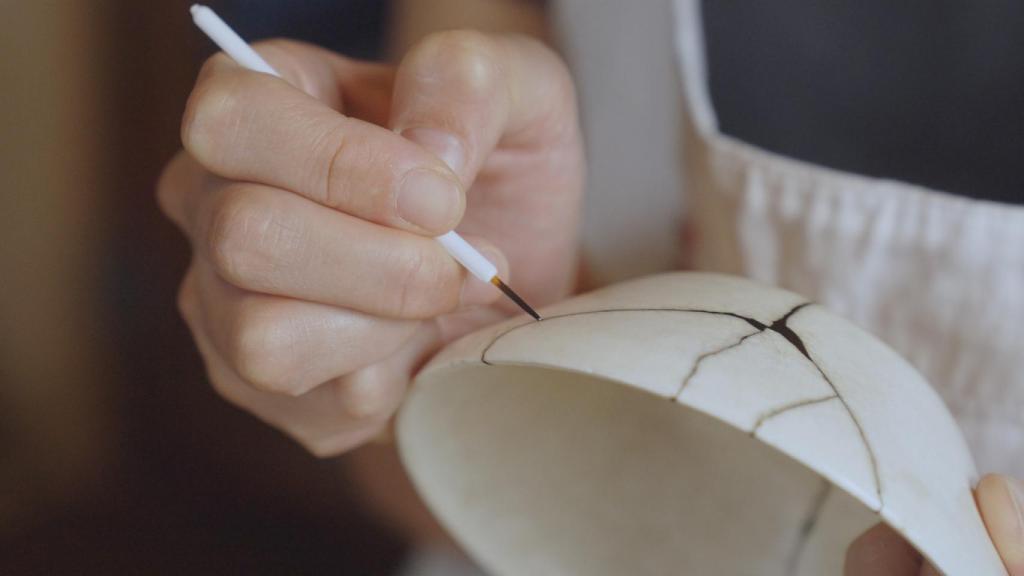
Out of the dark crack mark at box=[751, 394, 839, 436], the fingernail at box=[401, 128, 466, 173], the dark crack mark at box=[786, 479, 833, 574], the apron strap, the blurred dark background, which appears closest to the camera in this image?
the dark crack mark at box=[751, 394, 839, 436]

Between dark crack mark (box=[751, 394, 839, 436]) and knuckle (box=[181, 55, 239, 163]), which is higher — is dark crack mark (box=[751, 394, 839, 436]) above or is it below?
below

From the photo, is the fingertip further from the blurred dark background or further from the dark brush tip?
Answer: the blurred dark background

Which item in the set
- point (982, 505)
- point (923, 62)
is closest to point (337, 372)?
point (982, 505)

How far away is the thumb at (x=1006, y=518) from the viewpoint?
0.33 metres

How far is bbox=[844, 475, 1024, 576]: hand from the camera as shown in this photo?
333mm

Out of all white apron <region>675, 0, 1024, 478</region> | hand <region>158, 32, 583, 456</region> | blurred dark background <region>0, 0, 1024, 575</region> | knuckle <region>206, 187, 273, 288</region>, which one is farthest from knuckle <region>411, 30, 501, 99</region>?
blurred dark background <region>0, 0, 1024, 575</region>

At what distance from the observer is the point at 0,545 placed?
3.41ft

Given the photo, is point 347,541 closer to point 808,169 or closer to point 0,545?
point 0,545

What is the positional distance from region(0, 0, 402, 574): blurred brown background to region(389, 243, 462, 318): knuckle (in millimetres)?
659

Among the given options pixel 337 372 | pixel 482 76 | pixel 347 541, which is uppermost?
pixel 482 76

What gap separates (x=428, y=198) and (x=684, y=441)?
0.25 meters

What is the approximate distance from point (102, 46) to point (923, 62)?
83 centimetres

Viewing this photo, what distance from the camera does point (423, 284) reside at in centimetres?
40

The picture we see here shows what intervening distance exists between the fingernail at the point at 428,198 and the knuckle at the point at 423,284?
22mm
